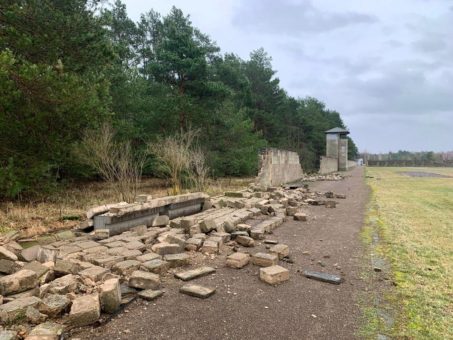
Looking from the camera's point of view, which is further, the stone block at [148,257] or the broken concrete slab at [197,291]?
the stone block at [148,257]

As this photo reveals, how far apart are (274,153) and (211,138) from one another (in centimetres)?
391

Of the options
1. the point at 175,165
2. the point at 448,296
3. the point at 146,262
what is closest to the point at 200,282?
the point at 146,262

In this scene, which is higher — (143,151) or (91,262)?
(143,151)

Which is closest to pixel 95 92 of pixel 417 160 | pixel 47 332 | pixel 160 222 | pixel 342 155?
pixel 160 222

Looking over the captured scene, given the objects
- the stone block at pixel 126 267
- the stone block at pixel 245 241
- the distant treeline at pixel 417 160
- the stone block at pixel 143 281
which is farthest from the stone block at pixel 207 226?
the distant treeline at pixel 417 160

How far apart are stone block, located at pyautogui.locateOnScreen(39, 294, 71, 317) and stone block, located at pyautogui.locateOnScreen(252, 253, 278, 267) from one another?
231 centimetres

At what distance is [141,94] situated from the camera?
16.0 meters

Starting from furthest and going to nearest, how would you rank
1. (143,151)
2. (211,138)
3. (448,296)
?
(211,138) < (143,151) < (448,296)

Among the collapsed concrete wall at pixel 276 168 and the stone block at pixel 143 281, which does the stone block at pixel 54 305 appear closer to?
the stone block at pixel 143 281

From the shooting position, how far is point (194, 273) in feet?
13.2

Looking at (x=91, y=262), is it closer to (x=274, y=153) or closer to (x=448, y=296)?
(x=448, y=296)

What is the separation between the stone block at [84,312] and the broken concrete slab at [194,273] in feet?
3.69

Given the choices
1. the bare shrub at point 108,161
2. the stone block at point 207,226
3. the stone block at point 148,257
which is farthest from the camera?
the bare shrub at point 108,161

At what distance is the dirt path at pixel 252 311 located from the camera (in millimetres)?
2787
